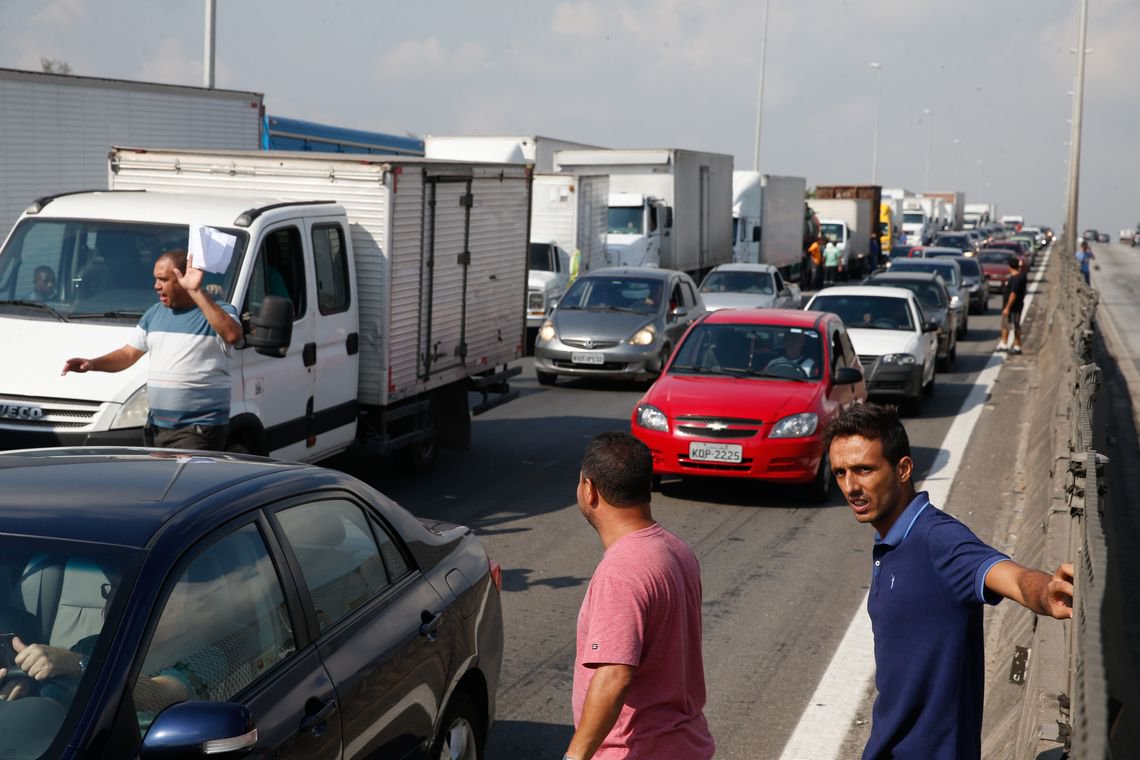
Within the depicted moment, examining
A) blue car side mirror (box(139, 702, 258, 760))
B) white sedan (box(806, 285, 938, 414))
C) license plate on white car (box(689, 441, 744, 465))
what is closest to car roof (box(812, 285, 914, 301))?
white sedan (box(806, 285, 938, 414))

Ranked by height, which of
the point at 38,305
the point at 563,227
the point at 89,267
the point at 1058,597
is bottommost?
the point at 1058,597

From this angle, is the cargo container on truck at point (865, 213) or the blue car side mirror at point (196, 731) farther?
the cargo container on truck at point (865, 213)

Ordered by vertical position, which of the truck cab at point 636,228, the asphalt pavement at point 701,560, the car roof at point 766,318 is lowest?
the asphalt pavement at point 701,560

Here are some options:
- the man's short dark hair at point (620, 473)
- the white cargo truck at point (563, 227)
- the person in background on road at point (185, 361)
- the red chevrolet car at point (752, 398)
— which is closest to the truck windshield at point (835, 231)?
the white cargo truck at point (563, 227)

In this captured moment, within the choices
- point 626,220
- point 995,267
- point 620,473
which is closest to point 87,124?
point 626,220

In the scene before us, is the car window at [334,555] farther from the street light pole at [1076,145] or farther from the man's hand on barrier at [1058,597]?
the street light pole at [1076,145]

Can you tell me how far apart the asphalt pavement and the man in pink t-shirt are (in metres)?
2.44

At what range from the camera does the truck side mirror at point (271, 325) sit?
28.8 ft

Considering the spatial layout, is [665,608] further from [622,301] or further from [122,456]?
[622,301]

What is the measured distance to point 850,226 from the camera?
55.2 metres

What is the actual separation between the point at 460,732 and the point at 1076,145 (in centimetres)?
4593

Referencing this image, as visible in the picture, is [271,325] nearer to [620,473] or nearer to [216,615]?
[216,615]

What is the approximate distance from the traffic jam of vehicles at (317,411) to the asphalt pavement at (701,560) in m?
0.52

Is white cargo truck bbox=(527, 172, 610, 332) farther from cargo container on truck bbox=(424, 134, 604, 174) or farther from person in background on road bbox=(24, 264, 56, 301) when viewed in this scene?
person in background on road bbox=(24, 264, 56, 301)
